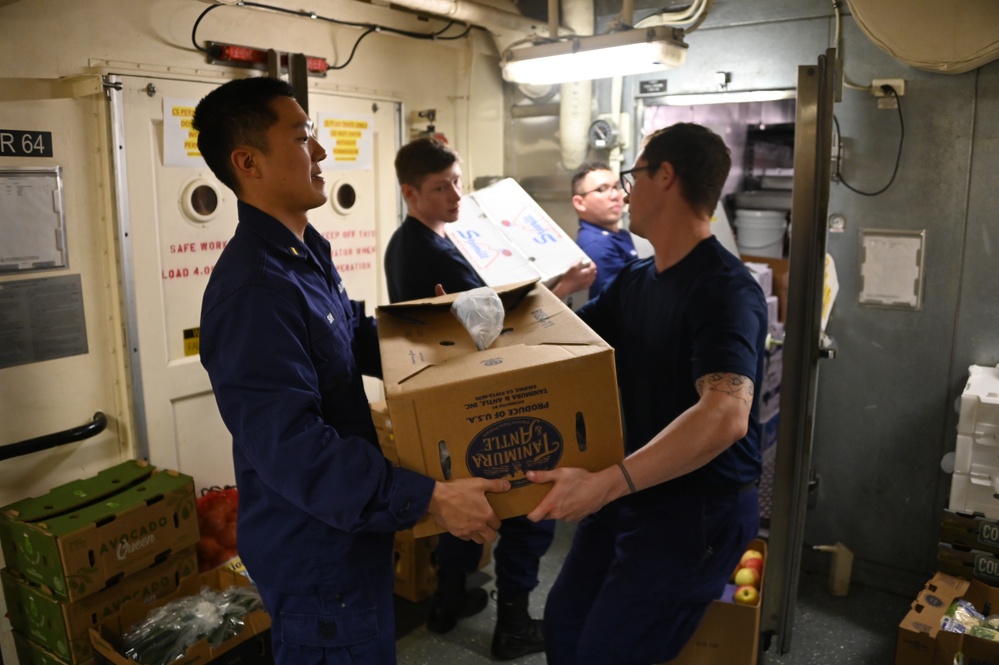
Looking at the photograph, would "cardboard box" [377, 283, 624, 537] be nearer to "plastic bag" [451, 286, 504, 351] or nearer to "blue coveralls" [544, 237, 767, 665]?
"plastic bag" [451, 286, 504, 351]

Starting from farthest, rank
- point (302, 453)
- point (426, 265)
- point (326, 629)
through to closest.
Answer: point (426, 265)
point (326, 629)
point (302, 453)

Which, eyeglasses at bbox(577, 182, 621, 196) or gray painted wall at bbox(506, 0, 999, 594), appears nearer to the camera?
gray painted wall at bbox(506, 0, 999, 594)

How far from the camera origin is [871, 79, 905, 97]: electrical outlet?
2.94 meters

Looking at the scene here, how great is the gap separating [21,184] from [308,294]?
134cm

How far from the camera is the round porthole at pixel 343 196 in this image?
339 cm

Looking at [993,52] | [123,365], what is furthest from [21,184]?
[993,52]

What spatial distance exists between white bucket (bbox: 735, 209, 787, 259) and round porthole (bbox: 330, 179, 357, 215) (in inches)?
84.2

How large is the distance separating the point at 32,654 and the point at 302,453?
5.52 feet

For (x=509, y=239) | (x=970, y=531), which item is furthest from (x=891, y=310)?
(x=509, y=239)

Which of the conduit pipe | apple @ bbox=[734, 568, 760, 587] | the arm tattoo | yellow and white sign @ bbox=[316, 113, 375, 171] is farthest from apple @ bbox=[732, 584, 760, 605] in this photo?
yellow and white sign @ bbox=[316, 113, 375, 171]

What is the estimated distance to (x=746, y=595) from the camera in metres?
2.61

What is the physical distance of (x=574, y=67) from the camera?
10.0 feet

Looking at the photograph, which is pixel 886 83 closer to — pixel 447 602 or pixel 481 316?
pixel 481 316

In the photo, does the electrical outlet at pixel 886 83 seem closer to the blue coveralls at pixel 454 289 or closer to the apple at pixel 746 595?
the blue coveralls at pixel 454 289
